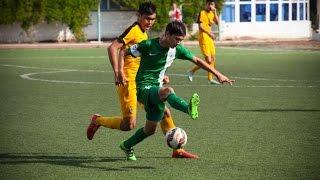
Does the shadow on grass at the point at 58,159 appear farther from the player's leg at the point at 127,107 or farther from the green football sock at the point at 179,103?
the green football sock at the point at 179,103

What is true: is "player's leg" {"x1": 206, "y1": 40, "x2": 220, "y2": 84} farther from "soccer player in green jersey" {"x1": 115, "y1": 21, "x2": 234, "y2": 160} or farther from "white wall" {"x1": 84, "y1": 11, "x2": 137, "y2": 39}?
"white wall" {"x1": 84, "y1": 11, "x2": 137, "y2": 39}

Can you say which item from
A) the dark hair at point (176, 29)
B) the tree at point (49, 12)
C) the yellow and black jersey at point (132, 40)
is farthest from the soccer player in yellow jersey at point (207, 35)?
the tree at point (49, 12)

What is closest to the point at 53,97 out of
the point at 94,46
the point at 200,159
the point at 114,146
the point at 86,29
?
the point at 114,146

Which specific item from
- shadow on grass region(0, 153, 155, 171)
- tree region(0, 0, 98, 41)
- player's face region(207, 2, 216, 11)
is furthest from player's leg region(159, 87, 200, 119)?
tree region(0, 0, 98, 41)

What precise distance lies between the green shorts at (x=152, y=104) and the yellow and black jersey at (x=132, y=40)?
2.09ft

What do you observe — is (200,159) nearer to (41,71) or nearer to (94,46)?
(41,71)

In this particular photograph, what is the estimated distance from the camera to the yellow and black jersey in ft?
31.3

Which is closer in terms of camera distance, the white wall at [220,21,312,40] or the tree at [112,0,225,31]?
the tree at [112,0,225,31]

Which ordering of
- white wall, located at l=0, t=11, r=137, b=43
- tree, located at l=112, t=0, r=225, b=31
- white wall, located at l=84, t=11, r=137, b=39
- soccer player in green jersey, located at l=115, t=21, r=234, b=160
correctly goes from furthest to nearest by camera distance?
white wall, located at l=84, t=11, r=137, b=39, tree, located at l=112, t=0, r=225, b=31, white wall, located at l=0, t=11, r=137, b=43, soccer player in green jersey, located at l=115, t=21, r=234, b=160

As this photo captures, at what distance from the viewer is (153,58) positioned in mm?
9070

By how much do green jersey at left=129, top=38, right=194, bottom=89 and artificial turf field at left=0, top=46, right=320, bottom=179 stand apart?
2.73ft

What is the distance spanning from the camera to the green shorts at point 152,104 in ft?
29.3

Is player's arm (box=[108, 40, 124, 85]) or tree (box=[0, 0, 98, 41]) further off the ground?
player's arm (box=[108, 40, 124, 85])

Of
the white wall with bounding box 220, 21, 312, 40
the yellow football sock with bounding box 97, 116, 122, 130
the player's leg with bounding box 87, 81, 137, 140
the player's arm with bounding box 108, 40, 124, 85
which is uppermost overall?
the player's arm with bounding box 108, 40, 124, 85
